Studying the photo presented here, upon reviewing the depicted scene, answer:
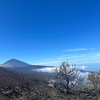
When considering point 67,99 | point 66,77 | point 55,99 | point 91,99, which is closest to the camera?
point 55,99

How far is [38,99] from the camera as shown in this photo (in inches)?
1502

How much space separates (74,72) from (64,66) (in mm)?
4612

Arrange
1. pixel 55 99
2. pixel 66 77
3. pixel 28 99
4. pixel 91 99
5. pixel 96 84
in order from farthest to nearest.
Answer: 1. pixel 96 84
2. pixel 66 77
3. pixel 91 99
4. pixel 55 99
5. pixel 28 99

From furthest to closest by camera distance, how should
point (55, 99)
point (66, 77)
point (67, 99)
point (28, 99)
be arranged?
point (66, 77) < point (67, 99) < point (55, 99) < point (28, 99)

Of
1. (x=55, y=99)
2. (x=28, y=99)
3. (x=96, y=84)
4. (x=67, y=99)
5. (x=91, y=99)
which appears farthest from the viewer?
(x=96, y=84)

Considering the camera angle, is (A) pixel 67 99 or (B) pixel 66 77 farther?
(B) pixel 66 77

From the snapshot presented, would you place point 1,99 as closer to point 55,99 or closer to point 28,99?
point 28,99

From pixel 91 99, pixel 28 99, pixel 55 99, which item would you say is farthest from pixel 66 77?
pixel 28 99

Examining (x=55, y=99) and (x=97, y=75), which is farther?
(x=97, y=75)

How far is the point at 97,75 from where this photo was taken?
88.2 meters

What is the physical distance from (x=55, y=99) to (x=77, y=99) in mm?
6928

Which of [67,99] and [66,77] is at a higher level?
[66,77]

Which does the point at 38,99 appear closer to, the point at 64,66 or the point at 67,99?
the point at 67,99

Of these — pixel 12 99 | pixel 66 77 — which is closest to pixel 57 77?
pixel 66 77
